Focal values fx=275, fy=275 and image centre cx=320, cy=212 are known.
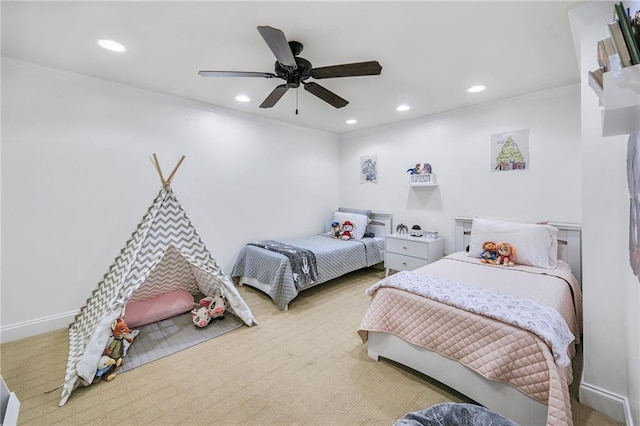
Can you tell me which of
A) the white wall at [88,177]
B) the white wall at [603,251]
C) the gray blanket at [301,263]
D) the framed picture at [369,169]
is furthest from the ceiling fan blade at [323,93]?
the framed picture at [369,169]

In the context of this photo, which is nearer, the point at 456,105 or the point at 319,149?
the point at 456,105

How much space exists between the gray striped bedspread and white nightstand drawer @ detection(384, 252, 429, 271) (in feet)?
1.09

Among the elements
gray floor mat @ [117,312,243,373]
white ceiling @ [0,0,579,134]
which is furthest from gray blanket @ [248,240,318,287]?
white ceiling @ [0,0,579,134]

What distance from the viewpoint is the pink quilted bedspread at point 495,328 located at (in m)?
1.42

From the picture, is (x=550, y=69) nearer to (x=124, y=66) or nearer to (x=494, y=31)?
(x=494, y=31)

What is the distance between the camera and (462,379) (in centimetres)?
174

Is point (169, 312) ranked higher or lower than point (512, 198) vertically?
lower

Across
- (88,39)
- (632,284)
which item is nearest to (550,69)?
(632,284)

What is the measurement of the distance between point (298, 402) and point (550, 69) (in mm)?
3501

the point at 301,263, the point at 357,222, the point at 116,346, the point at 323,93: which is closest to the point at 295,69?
the point at 323,93

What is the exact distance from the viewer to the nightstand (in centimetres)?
368

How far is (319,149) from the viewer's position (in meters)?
5.05

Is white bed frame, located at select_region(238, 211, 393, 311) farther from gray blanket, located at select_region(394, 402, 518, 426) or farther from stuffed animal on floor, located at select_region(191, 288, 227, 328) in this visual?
gray blanket, located at select_region(394, 402, 518, 426)

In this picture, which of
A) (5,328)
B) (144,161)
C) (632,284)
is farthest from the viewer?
(144,161)
